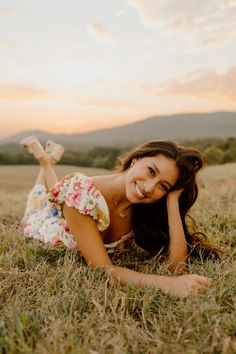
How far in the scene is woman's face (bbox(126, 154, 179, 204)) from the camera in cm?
308

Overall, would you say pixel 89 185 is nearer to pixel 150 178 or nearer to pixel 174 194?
pixel 150 178

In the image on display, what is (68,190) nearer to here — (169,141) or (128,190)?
(128,190)

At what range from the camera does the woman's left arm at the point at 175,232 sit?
10.7ft

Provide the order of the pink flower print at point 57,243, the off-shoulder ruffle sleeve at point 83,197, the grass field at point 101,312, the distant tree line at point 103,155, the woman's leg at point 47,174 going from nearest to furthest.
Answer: the grass field at point 101,312 < the off-shoulder ruffle sleeve at point 83,197 < the pink flower print at point 57,243 < the woman's leg at point 47,174 < the distant tree line at point 103,155

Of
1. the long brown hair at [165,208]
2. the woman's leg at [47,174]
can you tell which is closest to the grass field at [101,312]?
the long brown hair at [165,208]

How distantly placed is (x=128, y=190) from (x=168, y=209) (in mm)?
398

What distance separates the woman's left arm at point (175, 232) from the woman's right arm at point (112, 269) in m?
0.51

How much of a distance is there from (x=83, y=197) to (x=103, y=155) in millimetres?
18447

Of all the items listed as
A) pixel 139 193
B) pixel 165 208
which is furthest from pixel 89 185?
pixel 165 208

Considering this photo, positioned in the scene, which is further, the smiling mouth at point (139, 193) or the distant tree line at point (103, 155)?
the distant tree line at point (103, 155)

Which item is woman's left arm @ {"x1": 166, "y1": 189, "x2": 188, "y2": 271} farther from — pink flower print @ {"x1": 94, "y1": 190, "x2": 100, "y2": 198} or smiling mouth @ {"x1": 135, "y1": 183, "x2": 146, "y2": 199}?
pink flower print @ {"x1": 94, "y1": 190, "x2": 100, "y2": 198}

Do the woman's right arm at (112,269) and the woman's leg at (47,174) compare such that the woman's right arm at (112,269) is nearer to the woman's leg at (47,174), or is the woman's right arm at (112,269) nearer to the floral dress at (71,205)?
the floral dress at (71,205)

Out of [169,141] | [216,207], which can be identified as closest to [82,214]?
[169,141]

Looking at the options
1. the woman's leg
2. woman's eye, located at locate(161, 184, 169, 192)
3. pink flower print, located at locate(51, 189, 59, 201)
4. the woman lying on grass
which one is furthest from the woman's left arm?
the woman's leg
